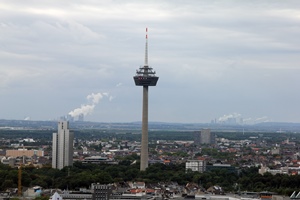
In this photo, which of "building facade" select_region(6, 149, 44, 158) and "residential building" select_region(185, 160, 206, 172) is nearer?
"residential building" select_region(185, 160, 206, 172)

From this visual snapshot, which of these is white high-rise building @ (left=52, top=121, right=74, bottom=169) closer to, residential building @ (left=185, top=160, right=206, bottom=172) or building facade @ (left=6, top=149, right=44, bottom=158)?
residential building @ (left=185, top=160, right=206, bottom=172)

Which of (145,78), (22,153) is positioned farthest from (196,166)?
(22,153)

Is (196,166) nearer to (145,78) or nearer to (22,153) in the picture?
(145,78)

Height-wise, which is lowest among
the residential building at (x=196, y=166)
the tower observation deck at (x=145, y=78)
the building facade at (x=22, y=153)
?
the residential building at (x=196, y=166)

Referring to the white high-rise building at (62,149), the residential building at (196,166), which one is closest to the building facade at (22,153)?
the white high-rise building at (62,149)

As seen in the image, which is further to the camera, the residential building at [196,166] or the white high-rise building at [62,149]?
the white high-rise building at [62,149]

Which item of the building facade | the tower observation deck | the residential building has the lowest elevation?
the residential building

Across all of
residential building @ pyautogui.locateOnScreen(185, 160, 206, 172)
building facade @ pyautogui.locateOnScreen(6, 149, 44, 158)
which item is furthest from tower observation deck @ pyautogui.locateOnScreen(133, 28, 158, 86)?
building facade @ pyautogui.locateOnScreen(6, 149, 44, 158)

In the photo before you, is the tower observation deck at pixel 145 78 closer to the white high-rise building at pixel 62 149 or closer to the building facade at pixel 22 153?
the white high-rise building at pixel 62 149
